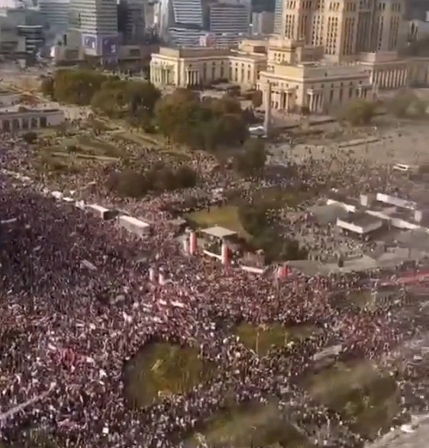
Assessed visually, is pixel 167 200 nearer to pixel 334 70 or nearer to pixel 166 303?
pixel 166 303

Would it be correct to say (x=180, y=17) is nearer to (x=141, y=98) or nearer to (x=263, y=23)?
(x=263, y=23)

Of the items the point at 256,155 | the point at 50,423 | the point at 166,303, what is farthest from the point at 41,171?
the point at 50,423

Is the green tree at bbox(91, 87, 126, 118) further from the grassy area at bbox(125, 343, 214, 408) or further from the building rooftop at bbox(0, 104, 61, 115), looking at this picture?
the grassy area at bbox(125, 343, 214, 408)

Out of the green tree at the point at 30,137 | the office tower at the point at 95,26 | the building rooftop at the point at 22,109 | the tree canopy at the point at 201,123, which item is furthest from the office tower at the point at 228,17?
the green tree at the point at 30,137

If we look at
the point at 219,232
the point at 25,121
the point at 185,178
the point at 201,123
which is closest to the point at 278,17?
the point at 25,121

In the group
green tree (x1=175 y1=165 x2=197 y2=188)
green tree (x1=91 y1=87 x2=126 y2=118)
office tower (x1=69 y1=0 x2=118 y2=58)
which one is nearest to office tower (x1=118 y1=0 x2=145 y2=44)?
office tower (x1=69 y1=0 x2=118 y2=58)

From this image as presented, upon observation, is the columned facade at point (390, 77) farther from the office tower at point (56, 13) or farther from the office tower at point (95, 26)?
the office tower at point (56, 13)
